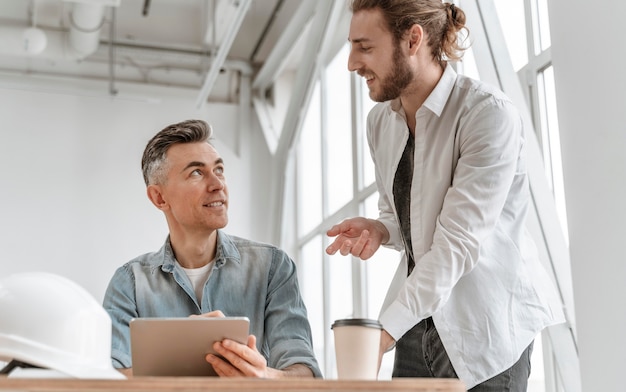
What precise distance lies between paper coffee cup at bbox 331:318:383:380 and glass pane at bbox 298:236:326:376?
16.6ft

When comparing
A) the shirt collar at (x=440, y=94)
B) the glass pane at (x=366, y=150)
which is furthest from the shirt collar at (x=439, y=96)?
the glass pane at (x=366, y=150)

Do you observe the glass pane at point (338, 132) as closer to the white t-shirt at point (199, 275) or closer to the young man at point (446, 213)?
the white t-shirt at point (199, 275)

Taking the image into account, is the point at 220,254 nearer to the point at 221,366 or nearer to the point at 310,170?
the point at 221,366

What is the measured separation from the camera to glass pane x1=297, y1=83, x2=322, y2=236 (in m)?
6.81

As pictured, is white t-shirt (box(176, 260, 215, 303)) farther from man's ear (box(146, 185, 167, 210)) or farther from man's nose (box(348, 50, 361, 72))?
man's nose (box(348, 50, 361, 72))

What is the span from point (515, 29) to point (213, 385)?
3113mm

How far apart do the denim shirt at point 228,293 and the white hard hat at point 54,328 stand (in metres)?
0.99

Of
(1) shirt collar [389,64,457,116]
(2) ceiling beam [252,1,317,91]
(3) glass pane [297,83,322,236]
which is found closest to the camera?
(1) shirt collar [389,64,457,116]

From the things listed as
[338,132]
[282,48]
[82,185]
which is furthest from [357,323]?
[82,185]

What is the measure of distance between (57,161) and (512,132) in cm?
607

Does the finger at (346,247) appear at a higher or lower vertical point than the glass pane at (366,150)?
lower

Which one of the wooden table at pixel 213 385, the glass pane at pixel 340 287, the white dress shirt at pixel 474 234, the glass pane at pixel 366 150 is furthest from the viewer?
the glass pane at pixel 340 287

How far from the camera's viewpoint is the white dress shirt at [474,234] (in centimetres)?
170

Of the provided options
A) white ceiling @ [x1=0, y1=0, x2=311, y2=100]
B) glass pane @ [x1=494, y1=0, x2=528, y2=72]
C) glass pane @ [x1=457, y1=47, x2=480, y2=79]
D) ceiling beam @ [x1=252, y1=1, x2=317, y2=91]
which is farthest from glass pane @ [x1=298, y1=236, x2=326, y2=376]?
glass pane @ [x1=494, y1=0, x2=528, y2=72]
